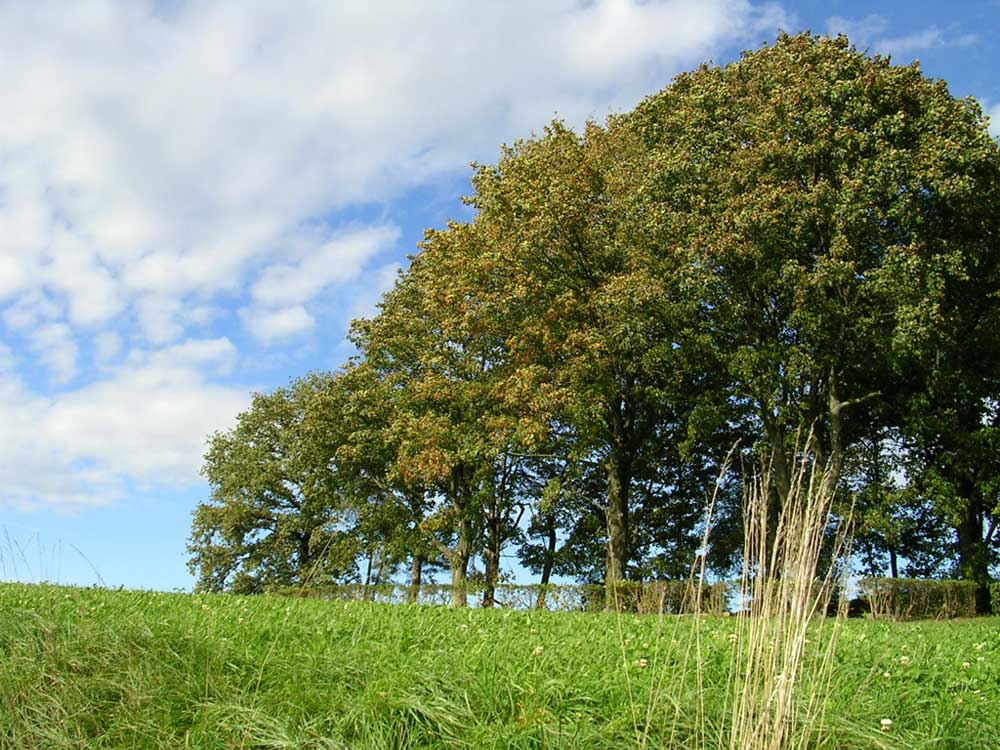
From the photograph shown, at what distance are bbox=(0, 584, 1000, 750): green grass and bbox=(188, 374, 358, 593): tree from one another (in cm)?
2245

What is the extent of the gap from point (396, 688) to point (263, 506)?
93.7 feet

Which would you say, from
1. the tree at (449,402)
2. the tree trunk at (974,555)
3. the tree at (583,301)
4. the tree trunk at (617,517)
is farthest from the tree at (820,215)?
the tree at (449,402)

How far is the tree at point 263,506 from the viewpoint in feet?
99.3

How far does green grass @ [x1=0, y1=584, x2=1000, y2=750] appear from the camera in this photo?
458 cm

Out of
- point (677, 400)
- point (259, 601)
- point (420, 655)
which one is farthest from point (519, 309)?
point (420, 655)

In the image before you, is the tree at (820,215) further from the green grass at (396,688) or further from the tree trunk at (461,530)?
the green grass at (396,688)

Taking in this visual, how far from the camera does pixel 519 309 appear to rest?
70.7ft

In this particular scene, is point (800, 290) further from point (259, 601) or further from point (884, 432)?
point (259, 601)

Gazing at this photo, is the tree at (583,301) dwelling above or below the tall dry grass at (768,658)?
above

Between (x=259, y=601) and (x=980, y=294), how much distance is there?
743 inches

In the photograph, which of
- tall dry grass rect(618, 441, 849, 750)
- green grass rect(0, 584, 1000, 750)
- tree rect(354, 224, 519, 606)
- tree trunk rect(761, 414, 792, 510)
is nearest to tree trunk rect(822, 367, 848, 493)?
tree trunk rect(761, 414, 792, 510)

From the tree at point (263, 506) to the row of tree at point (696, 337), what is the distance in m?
3.45

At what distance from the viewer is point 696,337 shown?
20.0 metres

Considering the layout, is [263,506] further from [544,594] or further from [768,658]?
[768,658]
